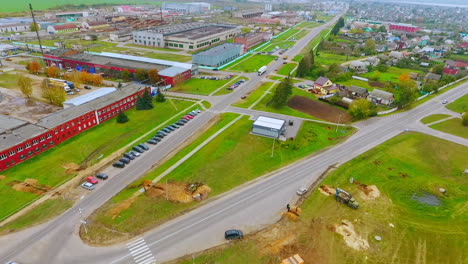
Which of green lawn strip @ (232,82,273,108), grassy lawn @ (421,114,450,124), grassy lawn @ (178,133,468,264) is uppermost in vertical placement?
green lawn strip @ (232,82,273,108)

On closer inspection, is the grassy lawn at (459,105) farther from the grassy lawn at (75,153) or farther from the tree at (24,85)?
the tree at (24,85)

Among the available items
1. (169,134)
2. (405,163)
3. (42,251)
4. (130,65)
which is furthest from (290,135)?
(130,65)

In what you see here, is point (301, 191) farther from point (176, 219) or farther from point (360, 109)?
point (360, 109)

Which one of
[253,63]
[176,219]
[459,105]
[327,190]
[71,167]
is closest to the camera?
[176,219]

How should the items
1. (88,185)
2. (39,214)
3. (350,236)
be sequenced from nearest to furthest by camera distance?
(350,236) → (39,214) → (88,185)

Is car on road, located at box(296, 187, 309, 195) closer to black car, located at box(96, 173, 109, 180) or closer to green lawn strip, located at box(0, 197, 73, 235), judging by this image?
black car, located at box(96, 173, 109, 180)

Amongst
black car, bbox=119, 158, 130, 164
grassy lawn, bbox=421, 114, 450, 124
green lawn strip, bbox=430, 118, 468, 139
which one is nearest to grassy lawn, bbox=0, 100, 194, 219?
black car, bbox=119, 158, 130, 164

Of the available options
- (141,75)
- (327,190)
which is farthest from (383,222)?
(141,75)
